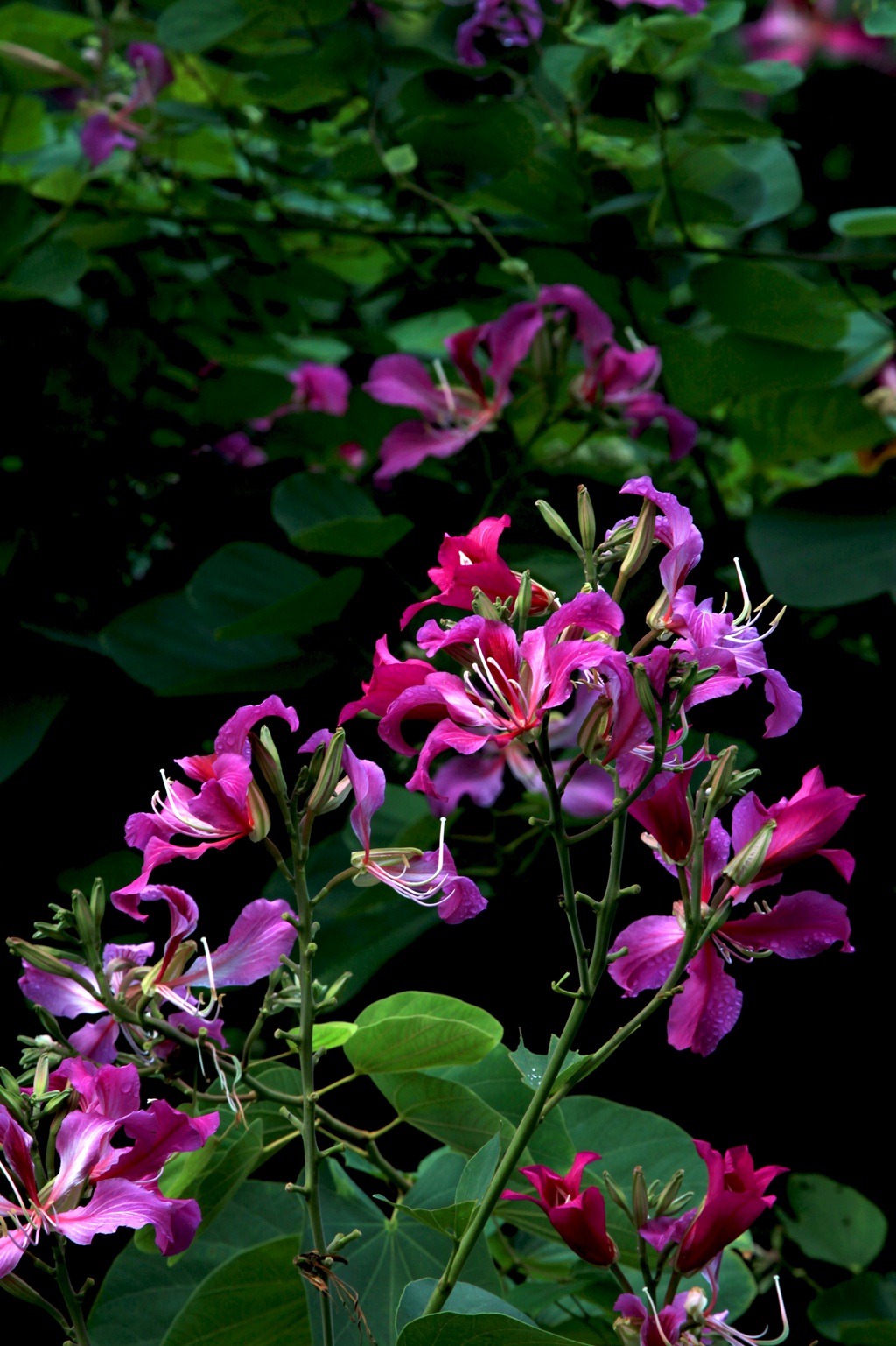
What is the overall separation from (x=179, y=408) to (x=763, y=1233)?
1.17 metres

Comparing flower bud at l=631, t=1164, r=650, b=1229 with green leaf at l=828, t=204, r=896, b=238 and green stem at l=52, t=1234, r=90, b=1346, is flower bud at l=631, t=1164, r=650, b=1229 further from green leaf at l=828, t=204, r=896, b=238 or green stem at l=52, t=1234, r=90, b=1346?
green leaf at l=828, t=204, r=896, b=238

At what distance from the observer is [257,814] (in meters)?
0.58

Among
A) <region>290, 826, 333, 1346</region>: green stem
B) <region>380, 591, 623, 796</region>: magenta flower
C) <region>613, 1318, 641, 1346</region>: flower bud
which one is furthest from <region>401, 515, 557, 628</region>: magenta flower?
<region>613, 1318, 641, 1346</region>: flower bud

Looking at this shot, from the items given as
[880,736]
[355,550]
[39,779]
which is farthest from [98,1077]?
[880,736]

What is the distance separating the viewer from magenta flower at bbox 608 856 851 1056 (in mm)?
566

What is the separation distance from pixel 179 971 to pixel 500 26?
1.02 metres

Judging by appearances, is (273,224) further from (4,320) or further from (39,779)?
(39,779)

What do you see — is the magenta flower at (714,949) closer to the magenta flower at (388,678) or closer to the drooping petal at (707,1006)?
the drooping petal at (707,1006)

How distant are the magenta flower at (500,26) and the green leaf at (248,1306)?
1.08 m

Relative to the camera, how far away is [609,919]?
20.5 inches

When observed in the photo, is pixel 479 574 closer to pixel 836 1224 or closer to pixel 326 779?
pixel 326 779

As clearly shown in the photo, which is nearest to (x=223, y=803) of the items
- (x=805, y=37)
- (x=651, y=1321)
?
(x=651, y=1321)

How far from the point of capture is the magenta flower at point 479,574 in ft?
1.86

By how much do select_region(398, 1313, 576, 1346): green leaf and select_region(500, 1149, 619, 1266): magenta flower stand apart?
78 mm
